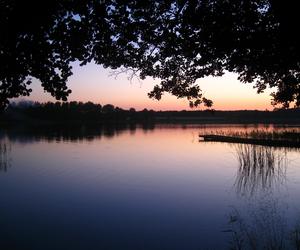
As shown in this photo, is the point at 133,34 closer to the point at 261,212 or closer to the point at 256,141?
the point at 261,212

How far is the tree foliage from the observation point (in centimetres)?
623

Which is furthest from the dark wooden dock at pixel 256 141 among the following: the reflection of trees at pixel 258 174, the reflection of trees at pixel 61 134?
the reflection of trees at pixel 61 134

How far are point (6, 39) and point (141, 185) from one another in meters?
13.2

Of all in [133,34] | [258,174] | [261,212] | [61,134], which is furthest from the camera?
[61,134]

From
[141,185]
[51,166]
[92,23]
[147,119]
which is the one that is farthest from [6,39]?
[147,119]

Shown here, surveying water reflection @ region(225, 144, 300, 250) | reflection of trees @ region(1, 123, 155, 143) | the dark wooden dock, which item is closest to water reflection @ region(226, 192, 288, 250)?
water reflection @ region(225, 144, 300, 250)

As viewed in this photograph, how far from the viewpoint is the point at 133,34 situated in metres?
7.67

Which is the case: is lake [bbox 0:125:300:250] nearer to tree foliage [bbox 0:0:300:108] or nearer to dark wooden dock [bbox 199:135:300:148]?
tree foliage [bbox 0:0:300:108]

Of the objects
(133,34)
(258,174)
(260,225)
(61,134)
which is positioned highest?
(133,34)

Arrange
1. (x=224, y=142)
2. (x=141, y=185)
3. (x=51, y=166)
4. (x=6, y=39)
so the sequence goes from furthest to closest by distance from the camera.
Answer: (x=224, y=142)
(x=51, y=166)
(x=141, y=185)
(x=6, y=39)

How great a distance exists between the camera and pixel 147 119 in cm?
16875

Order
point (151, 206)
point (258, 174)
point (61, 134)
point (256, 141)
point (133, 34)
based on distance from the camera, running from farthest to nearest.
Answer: point (61, 134)
point (256, 141)
point (258, 174)
point (151, 206)
point (133, 34)

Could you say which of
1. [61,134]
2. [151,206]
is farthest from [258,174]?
[61,134]

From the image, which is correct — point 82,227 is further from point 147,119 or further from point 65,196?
point 147,119
